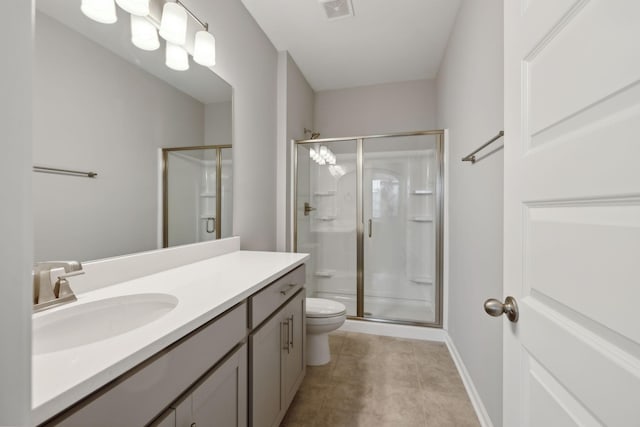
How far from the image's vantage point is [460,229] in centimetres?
198

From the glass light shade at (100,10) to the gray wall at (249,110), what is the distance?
55 centimetres

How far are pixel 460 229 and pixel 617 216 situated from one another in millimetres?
1682

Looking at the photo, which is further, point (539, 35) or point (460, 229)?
point (460, 229)

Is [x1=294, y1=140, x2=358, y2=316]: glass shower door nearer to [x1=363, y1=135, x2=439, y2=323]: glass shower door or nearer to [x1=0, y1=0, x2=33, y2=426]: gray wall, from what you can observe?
[x1=363, y1=135, x2=439, y2=323]: glass shower door

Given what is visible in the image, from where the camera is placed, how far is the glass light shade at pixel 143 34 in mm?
1142

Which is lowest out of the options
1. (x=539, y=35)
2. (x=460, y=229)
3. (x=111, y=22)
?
(x=460, y=229)

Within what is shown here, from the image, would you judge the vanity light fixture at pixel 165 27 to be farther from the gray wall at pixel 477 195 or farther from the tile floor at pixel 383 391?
the tile floor at pixel 383 391

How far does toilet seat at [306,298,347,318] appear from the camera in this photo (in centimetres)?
189

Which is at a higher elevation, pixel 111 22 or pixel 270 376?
pixel 111 22

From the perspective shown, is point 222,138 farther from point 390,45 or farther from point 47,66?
point 390,45

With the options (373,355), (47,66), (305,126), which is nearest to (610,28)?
(47,66)

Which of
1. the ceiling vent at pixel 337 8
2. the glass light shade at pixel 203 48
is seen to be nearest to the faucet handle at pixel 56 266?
the glass light shade at pixel 203 48

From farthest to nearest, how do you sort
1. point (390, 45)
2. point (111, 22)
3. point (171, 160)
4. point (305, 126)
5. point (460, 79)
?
point (305, 126) → point (390, 45) → point (460, 79) → point (171, 160) → point (111, 22)

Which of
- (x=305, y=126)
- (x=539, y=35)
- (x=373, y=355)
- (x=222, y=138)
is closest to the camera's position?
(x=539, y=35)
